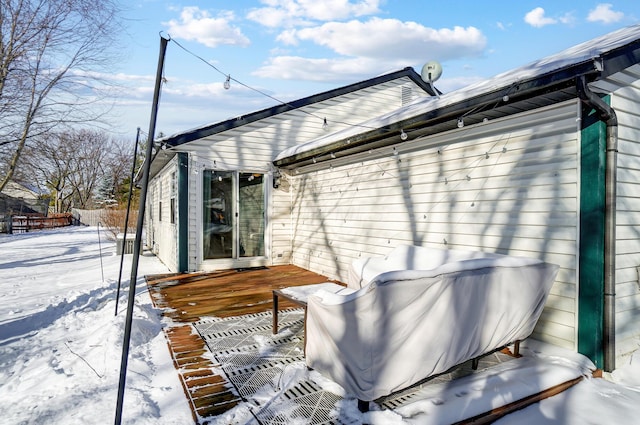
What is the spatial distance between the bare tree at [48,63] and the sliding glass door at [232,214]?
233 inches

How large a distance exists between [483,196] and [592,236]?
1111mm

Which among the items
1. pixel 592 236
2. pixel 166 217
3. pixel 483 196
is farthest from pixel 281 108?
pixel 592 236

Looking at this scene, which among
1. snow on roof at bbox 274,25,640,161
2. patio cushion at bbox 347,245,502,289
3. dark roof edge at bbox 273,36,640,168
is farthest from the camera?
patio cushion at bbox 347,245,502,289

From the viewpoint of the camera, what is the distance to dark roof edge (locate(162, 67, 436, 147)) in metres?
6.89

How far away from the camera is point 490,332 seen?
2.68m

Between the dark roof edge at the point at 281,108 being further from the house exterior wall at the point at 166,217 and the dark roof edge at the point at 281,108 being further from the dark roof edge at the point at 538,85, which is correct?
→ the dark roof edge at the point at 538,85

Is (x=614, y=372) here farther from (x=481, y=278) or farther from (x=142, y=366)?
(x=142, y=366)

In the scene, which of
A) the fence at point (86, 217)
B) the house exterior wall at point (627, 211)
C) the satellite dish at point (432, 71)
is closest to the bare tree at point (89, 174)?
the fence at point (86, 217)

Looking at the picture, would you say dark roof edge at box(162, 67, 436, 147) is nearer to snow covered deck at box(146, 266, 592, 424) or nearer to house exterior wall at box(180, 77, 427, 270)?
house exterior wall at box(180, 77, 427, 270)

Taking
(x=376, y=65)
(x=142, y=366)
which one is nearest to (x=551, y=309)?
(x=142, y=366)

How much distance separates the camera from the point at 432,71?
19.6ft

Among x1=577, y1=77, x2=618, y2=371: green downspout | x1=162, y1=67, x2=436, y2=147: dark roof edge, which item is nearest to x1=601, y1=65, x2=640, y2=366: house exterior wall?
x1=577, y1=77, x2=618, y2=371: green downspout

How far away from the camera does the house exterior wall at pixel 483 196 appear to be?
10.3 feet

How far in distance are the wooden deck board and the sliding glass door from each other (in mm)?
521
